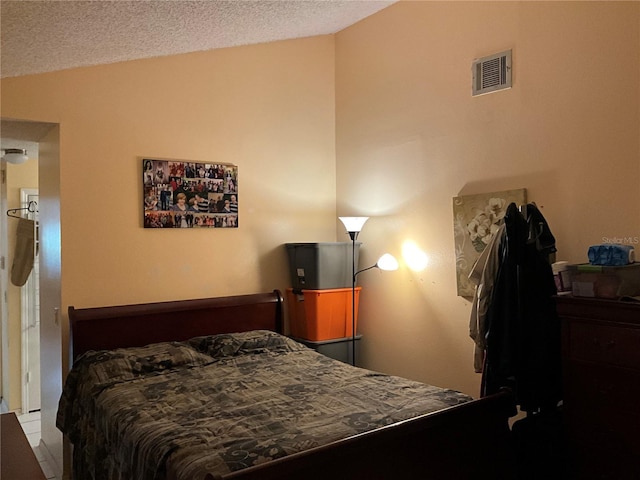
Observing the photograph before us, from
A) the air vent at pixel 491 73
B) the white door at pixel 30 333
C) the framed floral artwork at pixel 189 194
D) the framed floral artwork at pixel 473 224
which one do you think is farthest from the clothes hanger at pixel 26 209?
the air vent at pixel 491 73

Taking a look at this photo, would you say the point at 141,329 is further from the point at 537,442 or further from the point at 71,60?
the point at 537,442

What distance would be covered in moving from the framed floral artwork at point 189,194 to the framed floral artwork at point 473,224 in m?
1.63

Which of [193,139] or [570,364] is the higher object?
[193,139]

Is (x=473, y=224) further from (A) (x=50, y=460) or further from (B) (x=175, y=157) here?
(A) (x=50, y=460)

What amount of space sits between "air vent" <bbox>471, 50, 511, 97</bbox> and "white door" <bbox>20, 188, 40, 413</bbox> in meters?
3.96

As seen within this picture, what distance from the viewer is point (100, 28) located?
230 centimetres

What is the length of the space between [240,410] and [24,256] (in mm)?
3288

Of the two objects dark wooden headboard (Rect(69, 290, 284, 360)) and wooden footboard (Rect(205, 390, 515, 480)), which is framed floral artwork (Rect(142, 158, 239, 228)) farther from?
wooden footboard (Rect(205, 390, 515, 480))

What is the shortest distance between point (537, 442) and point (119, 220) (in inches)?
108

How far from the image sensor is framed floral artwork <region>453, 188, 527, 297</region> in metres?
2.96

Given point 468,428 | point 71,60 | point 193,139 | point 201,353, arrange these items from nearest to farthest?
point 468,428, point 71,60, point 201,353, point 193,139

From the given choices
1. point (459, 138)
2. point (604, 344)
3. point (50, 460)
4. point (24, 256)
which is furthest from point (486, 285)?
point (24, 256)

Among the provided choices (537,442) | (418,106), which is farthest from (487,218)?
(537,442)

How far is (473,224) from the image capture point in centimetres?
311
